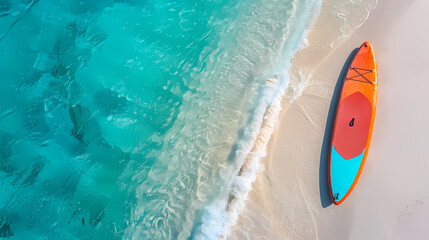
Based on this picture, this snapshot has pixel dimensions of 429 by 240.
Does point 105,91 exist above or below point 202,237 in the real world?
above

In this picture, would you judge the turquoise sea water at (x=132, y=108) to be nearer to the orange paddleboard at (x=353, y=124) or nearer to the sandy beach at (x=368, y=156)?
the sandy beach at (x=368, y=156)

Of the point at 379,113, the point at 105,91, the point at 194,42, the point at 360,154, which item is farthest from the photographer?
the point at 194,42

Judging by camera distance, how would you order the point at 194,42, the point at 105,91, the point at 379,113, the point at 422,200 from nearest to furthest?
1. the point at 422,200
2. the point at 379,113
3. the point at 105,91
4. the point at 194,42

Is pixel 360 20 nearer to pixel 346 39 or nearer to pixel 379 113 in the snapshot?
pixel 346 39

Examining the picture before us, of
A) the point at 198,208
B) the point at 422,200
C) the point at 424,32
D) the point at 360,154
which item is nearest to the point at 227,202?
the point at 198,208

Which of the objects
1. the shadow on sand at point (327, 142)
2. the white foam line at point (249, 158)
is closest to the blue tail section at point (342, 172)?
the shadow on sand at point (327, 142)

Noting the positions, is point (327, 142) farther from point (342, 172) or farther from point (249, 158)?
point (249, 158)

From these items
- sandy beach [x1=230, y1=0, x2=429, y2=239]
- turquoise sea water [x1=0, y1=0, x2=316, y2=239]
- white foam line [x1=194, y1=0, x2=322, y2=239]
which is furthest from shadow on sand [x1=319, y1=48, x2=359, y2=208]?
turquoise sea water [x1=0, y1=0, x2=316, y2=239]
